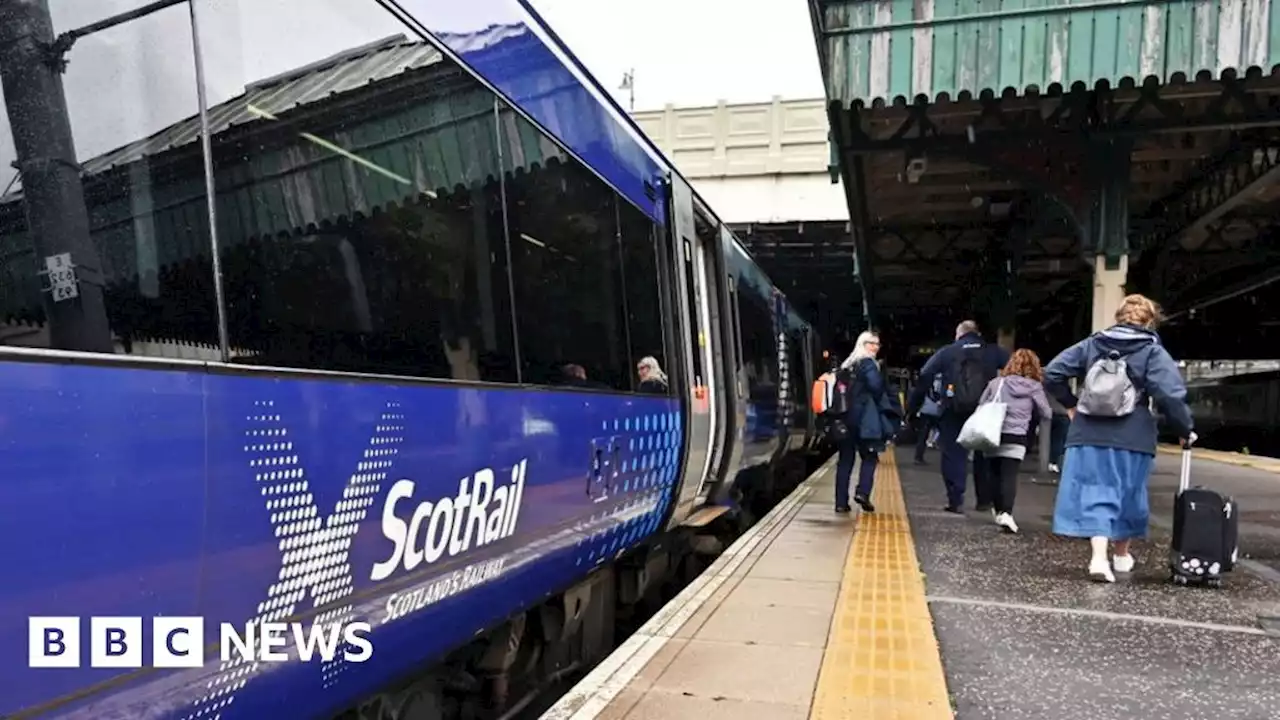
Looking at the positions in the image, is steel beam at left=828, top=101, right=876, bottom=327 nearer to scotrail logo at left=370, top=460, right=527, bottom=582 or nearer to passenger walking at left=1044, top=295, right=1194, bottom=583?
passenger walking at left=1044, top=295, right=1194, bottom=583

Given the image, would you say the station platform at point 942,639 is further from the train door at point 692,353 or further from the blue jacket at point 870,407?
the blue jacket at point 870,407

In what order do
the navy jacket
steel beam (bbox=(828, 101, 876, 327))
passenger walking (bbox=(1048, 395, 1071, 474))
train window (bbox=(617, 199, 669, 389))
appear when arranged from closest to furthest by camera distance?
1. train window (bbox=(617, 199, 669, 389))
2. the navy jacket
3. steel beam (bbox=(828, 101, 876, 327))
4. passenger walking (bbox=(1048, 395, 1071, 474))

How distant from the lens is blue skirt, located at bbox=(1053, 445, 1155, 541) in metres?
5.43

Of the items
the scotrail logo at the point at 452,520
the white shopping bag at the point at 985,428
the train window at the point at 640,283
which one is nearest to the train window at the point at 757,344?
the white shopping bag at the point at 985,428

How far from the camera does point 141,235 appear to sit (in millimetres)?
2014

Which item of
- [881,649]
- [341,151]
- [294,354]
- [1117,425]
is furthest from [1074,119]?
[294,354]

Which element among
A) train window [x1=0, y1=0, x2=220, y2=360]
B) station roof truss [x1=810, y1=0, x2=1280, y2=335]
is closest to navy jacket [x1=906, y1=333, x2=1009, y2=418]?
station roof truss [x1=810, y1=0, x2=1280, y2=335]

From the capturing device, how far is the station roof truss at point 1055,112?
7977 mm

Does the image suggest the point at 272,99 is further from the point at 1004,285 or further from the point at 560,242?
Result: the point at 1004,285

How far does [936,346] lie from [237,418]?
3524cm

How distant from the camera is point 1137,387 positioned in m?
5.38

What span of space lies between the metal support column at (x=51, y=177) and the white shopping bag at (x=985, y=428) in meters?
6.64

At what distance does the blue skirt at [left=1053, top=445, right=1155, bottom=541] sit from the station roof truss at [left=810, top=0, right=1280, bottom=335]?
4.09 metres

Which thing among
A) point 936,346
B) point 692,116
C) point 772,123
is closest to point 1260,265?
point 772,123
